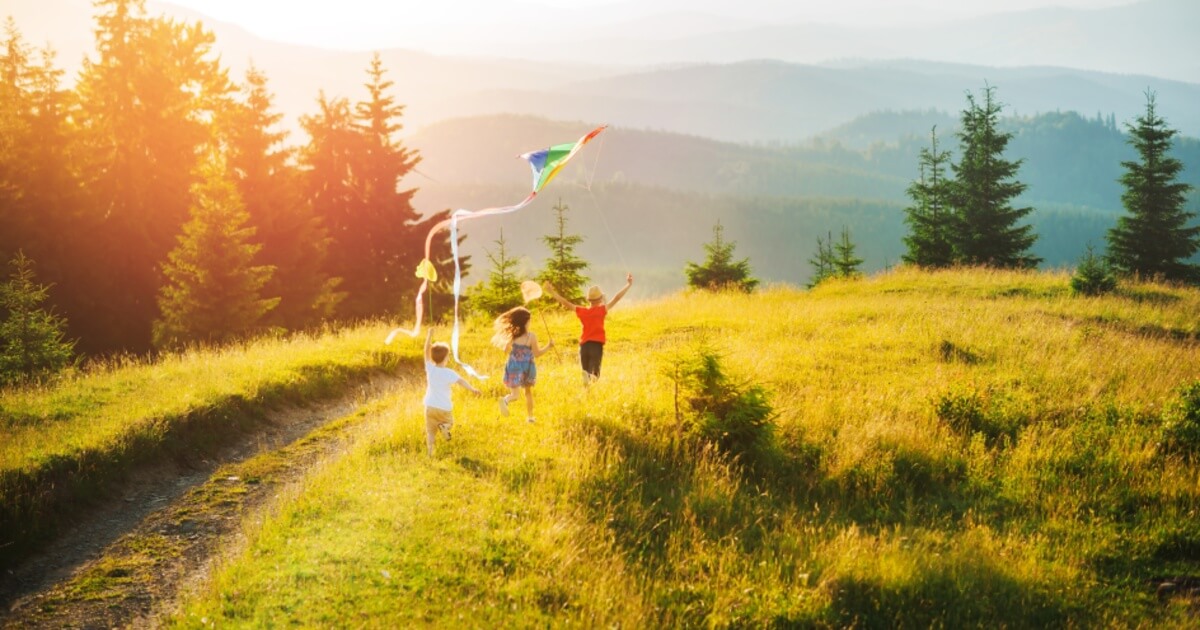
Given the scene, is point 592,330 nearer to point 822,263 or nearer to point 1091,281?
point 1091,281

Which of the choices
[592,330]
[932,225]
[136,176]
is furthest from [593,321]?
[932,225]

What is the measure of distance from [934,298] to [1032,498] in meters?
15.8

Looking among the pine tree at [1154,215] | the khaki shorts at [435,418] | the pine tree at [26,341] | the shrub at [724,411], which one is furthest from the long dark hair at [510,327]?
the pine tree at [1154,215]

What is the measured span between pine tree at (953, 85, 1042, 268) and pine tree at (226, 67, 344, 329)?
35441 mm

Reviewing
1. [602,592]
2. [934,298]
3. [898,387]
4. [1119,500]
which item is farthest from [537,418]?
[934,298]

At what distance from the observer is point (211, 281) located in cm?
→ 2494

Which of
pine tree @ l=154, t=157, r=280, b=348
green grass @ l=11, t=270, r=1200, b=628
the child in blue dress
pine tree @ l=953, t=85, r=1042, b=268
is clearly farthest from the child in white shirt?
pine tree @ l=953, t=85, r=1042, b=268

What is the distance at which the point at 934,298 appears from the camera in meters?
24.6

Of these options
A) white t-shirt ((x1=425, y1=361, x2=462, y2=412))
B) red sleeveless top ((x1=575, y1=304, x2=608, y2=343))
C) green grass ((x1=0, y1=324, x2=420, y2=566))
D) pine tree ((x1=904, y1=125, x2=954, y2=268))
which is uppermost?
pine tree ((x1=904, y1=125, x2=954, y2=268))

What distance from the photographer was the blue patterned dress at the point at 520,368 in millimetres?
11695

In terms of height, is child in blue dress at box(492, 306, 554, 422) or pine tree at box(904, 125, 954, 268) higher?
pine tree at box(904, 125, 954, 268)

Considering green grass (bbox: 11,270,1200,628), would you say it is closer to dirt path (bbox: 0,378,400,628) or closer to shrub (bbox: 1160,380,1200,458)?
shrub (bbox: 1160,380,1200,458)

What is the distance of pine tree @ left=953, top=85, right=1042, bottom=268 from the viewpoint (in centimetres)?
4094

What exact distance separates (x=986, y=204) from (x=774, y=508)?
3803 cm
